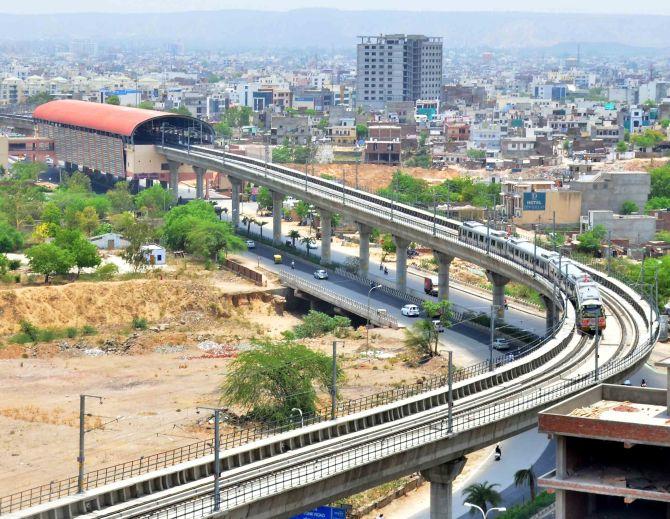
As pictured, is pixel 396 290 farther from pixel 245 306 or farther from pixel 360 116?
pixel 360 116

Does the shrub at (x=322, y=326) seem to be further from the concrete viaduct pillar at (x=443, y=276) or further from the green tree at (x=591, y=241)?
the green tree at (x=591, y=241)

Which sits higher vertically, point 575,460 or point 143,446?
point 575,460

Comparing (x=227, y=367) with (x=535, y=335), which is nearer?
(x=227, y=367)

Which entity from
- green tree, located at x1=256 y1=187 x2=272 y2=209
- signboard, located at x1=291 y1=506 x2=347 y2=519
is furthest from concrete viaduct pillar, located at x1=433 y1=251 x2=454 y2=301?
signboard, located at x1=291 y1=506 x2=347 y2=519

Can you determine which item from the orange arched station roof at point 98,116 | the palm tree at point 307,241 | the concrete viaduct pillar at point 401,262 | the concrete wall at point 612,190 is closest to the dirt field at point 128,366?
the concrete viaduct pillar at point 401,262

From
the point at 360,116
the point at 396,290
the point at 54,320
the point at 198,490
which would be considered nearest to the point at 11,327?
the point at 54,320

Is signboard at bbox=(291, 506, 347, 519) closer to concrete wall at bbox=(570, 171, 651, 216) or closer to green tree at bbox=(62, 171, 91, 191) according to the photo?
concrete wall at bbox=(570, 171, 651, 216)

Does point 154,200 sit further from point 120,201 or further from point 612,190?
point 612,190
